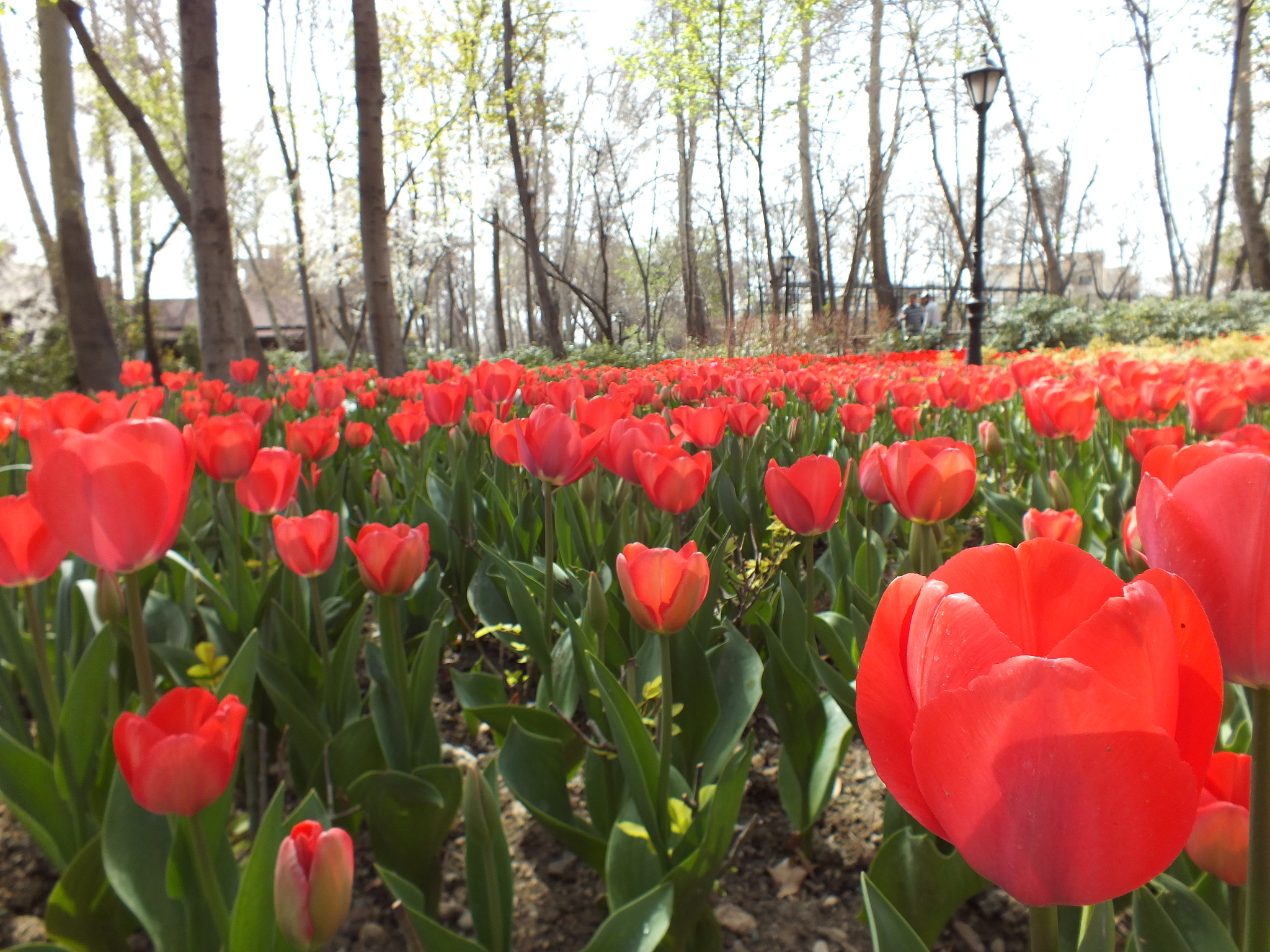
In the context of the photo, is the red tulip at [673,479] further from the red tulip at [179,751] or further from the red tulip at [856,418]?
the red tulip at [856,418]

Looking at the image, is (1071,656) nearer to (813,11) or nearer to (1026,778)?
(1026,778)

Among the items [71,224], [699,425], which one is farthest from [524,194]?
[699,425]

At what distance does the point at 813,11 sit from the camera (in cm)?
1592

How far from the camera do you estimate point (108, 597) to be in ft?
3.55

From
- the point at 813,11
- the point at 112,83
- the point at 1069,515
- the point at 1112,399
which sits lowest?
the point at 1069,515

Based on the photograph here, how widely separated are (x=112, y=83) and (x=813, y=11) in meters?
13.2

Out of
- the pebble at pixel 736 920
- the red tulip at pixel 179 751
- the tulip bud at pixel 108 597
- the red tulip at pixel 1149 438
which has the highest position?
the red tulip at pixel 1149 438

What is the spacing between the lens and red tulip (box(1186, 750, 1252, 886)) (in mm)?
569

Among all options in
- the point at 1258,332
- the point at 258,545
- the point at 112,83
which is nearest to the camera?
the point at 258,545

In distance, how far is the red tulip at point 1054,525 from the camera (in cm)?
122

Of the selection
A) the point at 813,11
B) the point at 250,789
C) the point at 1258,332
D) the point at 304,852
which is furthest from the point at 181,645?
the point at 813,11

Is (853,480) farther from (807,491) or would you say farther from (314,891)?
(314,891)

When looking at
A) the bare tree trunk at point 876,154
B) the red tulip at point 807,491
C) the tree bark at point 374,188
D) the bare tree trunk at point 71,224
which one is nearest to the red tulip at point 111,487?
the red tulip at point 807,491

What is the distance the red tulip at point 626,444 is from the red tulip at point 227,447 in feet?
2.18
